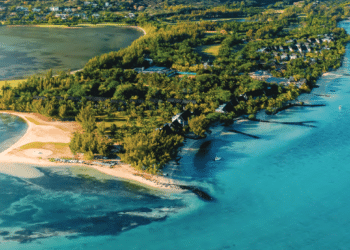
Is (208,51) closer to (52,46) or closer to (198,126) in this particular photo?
(52,46)

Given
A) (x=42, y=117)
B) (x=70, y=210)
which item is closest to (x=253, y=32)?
(x=42, y=117)

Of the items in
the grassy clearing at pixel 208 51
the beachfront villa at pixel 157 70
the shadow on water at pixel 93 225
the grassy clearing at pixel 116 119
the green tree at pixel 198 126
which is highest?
the grassy clearing at pixel 208 51

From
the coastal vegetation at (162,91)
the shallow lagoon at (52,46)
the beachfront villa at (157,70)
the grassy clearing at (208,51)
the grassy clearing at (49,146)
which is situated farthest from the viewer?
the grassy clearing at (208,51)

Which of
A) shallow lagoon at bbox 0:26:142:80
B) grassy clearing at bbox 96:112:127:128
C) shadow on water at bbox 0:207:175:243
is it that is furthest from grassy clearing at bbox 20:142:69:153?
shallow lagoon at bbox 0:26:142:80

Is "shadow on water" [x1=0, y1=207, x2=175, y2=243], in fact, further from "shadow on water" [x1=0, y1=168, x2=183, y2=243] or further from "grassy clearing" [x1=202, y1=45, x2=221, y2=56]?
"grassy clearing" [x1=202, y1=45, x2=221, y2=56]

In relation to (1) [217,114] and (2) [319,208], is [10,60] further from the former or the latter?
(2) [319,208]

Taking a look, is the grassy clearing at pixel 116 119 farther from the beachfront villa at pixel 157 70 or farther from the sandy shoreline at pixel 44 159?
the beachfront villa at pixel 157 70

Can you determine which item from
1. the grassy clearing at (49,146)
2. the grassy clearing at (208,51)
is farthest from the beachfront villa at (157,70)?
the grassy clearing at (49,146)

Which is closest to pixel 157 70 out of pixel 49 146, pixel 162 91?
pixel 162 91
